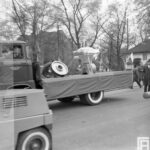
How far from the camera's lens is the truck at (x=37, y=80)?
6.42 metres

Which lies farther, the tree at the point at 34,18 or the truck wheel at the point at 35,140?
Answer: the tree at the point at 34,18

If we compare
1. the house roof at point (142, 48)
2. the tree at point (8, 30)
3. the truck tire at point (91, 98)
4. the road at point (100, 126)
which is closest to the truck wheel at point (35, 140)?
the road at point (100, 126)

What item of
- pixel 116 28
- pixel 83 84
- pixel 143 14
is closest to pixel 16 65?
pixel 83 84

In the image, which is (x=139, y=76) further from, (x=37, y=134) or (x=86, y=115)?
(x=37, y=134)

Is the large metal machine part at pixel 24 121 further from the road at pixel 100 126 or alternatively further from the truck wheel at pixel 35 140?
the road at pixel 100 126

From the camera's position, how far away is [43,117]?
3.73m

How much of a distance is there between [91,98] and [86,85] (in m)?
0.71

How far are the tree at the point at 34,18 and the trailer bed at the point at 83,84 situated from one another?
45.3 ft

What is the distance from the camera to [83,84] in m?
8.09

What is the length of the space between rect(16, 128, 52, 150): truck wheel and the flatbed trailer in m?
3.29

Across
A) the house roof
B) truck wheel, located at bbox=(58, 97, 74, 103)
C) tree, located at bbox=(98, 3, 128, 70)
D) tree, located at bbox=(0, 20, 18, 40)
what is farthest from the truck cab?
the house roof

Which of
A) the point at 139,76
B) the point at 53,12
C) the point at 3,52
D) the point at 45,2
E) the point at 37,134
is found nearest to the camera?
the point at 37,134

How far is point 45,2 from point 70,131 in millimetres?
22396

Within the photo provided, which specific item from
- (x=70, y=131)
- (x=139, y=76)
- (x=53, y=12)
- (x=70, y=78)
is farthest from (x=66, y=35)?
(x=70, y=131)
